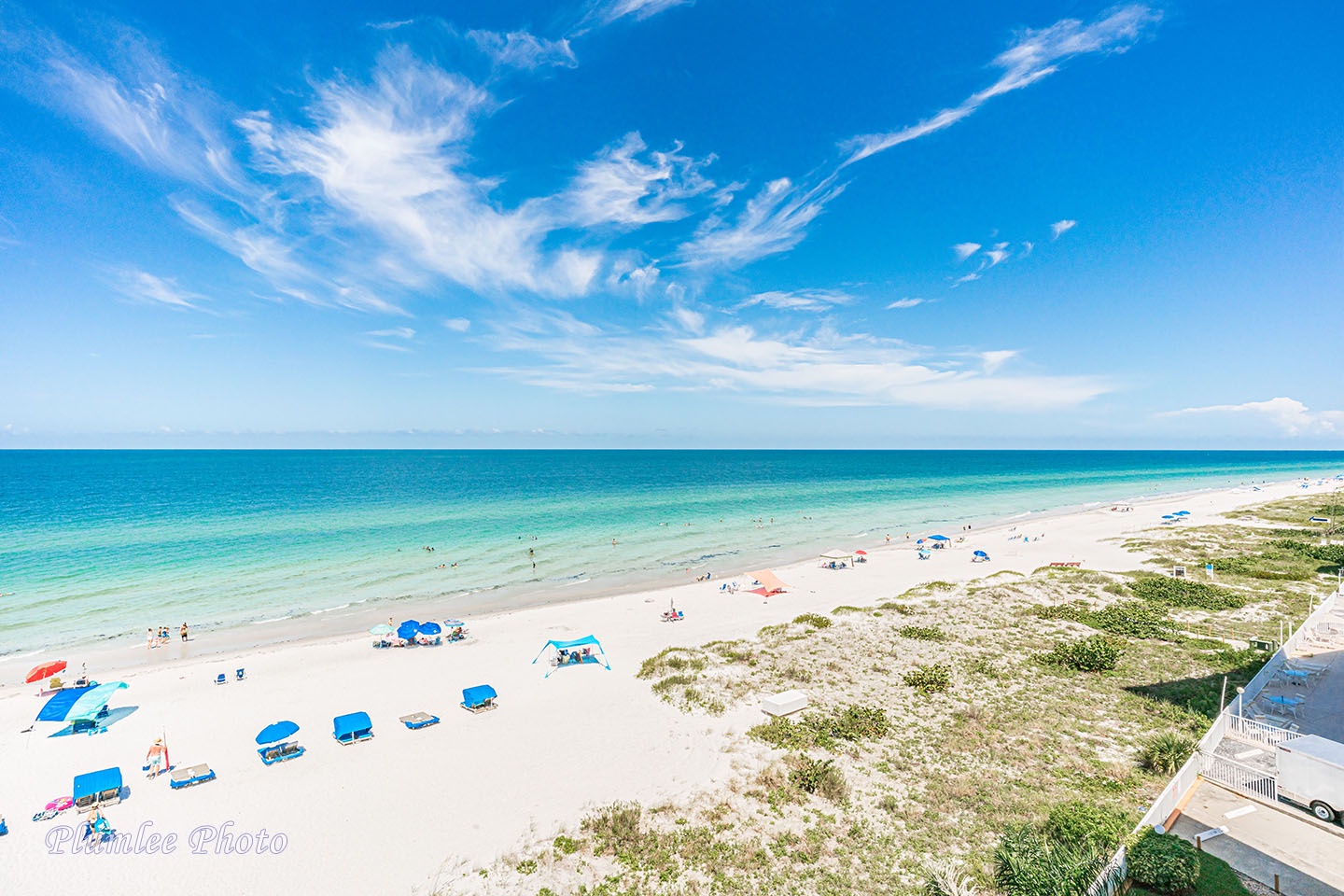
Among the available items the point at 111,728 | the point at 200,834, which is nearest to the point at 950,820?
the point at 200,834

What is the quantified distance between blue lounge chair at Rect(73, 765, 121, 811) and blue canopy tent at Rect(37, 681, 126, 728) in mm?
6057

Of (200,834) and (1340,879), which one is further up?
(1340,879)

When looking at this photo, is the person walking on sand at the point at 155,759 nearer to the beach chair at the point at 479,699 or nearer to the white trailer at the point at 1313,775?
the beach chair at the point at 479,699

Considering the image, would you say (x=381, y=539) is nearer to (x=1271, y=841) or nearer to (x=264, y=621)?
(x=264, y=621)

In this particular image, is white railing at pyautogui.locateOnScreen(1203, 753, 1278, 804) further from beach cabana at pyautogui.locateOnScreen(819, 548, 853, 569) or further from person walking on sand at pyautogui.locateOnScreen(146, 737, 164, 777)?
beach cabana at pyautogui.locateOnScreen(819, 548, 853, 569)

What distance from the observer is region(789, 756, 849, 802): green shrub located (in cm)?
1385

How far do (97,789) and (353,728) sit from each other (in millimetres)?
5739

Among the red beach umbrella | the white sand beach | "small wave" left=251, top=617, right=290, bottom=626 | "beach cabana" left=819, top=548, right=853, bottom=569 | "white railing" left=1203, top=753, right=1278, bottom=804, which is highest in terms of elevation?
"white railing" left=1203, top=753, right=1278, bottom=804

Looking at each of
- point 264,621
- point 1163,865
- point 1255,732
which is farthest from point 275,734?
point 1255,732

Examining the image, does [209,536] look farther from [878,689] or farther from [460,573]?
[878,689]

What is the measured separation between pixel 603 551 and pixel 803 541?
20546 mm

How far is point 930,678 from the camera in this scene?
2033 cm

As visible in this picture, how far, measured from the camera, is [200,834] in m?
13.7

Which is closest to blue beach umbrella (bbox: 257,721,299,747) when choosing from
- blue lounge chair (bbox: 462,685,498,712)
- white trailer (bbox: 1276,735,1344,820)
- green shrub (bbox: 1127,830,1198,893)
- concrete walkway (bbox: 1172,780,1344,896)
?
blue lounge chair (bbox: 462,685,498,712)
